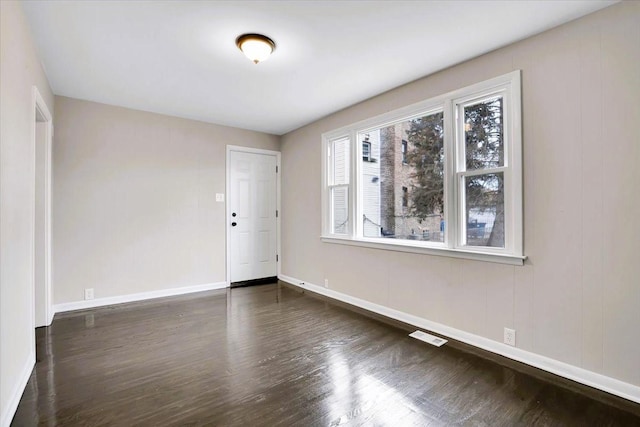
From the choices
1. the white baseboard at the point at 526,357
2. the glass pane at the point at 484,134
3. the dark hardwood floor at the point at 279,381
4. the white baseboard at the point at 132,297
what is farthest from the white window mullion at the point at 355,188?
the white baseboard at the point at 132,297

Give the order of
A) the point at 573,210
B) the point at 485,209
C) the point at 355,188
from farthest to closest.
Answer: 1. the point at 355,188
2. the point at 485,209
3. the point at 573,210

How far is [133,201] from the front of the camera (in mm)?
4059

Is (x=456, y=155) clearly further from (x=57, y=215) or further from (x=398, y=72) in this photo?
(x=57, y=215)

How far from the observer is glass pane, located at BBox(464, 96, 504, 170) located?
8.48ft

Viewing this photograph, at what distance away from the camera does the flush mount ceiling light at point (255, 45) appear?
7.77ft

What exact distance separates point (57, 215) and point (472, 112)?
450cm

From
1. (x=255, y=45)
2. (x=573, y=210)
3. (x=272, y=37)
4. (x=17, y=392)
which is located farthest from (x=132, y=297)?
(x=573, y=210)

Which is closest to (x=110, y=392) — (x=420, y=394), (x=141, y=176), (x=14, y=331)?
(x=14, y=331)

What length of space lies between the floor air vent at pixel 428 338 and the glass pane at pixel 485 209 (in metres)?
0.90

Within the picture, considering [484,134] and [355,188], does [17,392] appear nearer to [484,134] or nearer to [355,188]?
[355,188]

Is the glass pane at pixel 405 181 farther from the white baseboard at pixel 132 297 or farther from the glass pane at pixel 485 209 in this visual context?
the white baseboard at pixel 132 297

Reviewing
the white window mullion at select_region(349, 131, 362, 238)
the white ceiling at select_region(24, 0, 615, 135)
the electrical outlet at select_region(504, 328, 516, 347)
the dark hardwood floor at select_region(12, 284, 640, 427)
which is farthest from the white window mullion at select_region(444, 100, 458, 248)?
the white window mullion at select_region(349, 131, 362, 238)

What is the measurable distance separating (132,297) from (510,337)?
419cm

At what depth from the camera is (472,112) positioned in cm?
278
